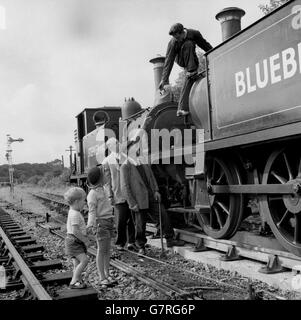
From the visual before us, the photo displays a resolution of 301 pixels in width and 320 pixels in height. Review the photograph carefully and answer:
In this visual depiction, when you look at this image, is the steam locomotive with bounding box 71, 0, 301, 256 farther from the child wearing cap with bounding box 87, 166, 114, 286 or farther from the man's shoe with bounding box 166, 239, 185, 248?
the child wearing cap with bounding box 87, 166, 114, 286

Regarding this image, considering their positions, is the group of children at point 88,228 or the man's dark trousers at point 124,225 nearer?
the group of children at point 88,228

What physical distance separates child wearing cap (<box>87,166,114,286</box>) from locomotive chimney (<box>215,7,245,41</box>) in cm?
248

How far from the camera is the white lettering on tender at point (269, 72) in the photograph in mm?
4027

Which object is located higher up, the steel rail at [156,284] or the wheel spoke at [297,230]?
the wheel spoke at [297,230]

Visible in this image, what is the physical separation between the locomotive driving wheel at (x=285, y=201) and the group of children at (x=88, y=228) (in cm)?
179

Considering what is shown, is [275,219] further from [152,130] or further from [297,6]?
[152,130]

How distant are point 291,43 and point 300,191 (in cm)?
140

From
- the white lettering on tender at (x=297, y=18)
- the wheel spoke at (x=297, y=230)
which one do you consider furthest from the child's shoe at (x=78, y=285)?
the white lettering on tender at (x=297, y=18)

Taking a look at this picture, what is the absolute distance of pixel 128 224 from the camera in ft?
22.8

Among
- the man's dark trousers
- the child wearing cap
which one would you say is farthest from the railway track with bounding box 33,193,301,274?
the child wearing cap

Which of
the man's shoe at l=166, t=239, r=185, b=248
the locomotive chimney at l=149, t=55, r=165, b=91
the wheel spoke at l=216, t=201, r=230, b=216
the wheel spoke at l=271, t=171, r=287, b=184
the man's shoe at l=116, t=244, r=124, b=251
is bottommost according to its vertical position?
the man's shoe at l=116, t=244, r=124, b=251

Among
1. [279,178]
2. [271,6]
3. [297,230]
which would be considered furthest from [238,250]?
[271,6]

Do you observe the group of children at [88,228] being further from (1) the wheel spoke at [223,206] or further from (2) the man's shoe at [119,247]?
(2) the man's shoe at [119,247]

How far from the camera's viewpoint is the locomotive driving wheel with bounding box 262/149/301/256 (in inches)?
175
